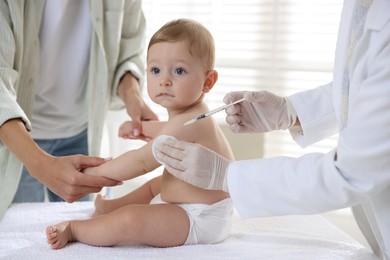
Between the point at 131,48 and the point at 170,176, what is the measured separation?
2.66ft

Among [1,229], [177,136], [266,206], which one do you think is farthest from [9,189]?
[266,206]

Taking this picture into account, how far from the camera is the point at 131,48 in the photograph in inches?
88.5

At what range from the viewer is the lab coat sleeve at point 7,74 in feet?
5.36

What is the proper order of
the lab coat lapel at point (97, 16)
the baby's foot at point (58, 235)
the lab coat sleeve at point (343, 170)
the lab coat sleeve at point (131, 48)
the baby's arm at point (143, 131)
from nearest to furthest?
the lab coat sleeve at point (343, 170) < the baby's foot at point (58, 235) < the baby's arm at point (143, 131) < the lab coat lapel at point (97, 16) < the lab coat sleeve at point (131, 48)

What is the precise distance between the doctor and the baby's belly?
149 millimetres


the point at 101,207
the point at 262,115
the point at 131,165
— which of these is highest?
the point at 262,115

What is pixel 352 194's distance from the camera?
45.2 inches

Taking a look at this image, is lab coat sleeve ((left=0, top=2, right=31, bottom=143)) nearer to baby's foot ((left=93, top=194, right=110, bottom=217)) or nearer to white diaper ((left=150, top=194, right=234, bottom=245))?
baby's foot ((left=93, top=194, right=110, bottom=217))

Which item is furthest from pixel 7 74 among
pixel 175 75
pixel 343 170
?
pixel 343 170

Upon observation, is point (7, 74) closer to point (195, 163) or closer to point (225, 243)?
point (195, 163)

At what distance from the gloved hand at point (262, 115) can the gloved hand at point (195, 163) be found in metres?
0.27

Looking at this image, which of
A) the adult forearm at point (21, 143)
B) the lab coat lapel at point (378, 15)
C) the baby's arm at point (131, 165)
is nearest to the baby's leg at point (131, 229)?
the baby's arm at point (131, 165)

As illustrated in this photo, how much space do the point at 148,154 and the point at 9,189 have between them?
0.55 m

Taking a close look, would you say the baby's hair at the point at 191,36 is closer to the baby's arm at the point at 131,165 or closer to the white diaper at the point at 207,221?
the baby's arm at the point at 131,165
